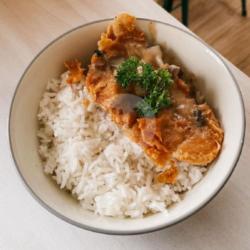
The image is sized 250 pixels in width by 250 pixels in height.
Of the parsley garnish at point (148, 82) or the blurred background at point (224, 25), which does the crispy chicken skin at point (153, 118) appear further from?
the blurred background at point (224, 25)

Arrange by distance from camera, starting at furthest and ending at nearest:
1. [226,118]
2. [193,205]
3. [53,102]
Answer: [53,102]
[226,118]
[193,205]

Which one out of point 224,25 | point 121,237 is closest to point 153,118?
point 121,237

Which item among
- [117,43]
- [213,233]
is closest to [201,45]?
[117,43]

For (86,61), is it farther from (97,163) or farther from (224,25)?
(224,25)

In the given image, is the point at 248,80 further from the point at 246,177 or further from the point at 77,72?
the point at 77,72

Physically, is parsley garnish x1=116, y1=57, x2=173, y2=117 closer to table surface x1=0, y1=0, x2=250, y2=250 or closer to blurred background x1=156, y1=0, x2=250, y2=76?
table surface x1=0, y1=0, x2=250, y2=250

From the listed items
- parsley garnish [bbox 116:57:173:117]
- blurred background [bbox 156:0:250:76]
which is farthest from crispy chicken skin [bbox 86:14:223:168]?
blurred background [bbox 156:0:250:76]

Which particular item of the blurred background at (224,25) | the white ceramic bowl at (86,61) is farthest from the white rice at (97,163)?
the blurred background at (224,25)
